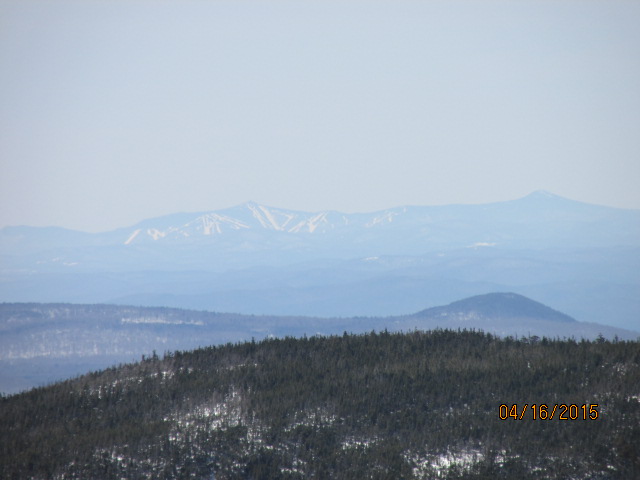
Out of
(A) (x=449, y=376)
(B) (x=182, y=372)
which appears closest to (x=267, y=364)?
(B) (x=182, y=372)

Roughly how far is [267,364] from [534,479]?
16.2 m

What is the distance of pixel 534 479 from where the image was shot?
2570 centimetres

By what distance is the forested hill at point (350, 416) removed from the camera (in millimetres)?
27547

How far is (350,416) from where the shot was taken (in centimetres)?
3152

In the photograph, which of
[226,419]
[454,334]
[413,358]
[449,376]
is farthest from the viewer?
[454,334]

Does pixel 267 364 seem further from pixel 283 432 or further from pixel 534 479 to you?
pixel 534 479

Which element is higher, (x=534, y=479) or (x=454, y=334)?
(x=454, y=334)

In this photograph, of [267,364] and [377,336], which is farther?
[377,336]

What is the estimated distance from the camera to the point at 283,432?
30.3 metres

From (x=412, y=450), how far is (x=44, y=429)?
15749 millimetres

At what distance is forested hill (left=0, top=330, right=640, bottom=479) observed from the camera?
90.4 ft

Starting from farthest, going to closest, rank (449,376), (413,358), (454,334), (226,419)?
(454,334), (413,358), (449,376), (226,419)

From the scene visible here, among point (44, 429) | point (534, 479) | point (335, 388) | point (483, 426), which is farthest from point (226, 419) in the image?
point (534, 479)

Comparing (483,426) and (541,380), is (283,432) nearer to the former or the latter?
(483,426)
